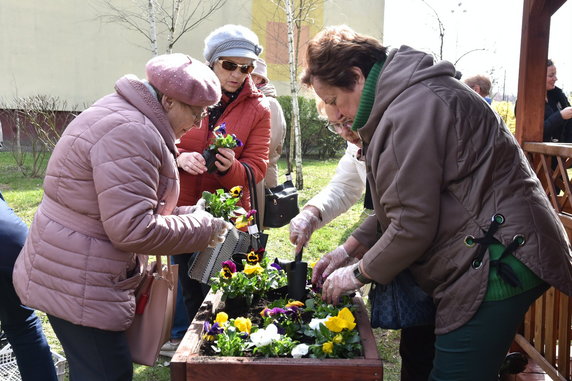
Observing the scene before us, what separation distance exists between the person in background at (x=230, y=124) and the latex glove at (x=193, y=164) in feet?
0.24

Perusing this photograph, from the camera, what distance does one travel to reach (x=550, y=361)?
3.00 meters

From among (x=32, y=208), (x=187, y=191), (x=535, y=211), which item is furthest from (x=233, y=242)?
(x=32, y=208)

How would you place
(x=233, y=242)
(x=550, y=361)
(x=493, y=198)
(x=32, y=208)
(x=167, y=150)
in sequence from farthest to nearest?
(x=32, y=208), (x=550, y=361), (x=233, y=242), (x=167, y=150), (x=493, y=198)

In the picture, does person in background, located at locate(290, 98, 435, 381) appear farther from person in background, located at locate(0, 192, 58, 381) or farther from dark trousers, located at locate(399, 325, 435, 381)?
person in background, located at locate(0, 192, 58, 381)

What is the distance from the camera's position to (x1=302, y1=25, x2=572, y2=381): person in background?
Result: 5.32ft

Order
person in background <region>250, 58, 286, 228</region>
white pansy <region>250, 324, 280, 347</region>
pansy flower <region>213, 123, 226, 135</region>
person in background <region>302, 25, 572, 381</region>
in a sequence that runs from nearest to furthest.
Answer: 1. person in background <region>302, 25, 572, 381</region>
2. white pansy <region>250, 324, 280, 347</region>
3. pansy flower <region>213, 123, 226, 135</region>
4. person in background <region>250, 58, 286, 228</region>

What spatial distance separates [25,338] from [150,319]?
2.35 ft

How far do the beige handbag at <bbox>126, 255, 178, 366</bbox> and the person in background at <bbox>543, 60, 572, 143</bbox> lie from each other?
13.6ft

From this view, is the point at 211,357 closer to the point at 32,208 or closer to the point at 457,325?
the point at 457,325

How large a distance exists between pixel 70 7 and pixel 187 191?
46.4ft

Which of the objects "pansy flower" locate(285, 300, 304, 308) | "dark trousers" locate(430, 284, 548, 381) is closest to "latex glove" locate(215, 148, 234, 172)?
"pansy flower" locate(285, 300, 304, 308)

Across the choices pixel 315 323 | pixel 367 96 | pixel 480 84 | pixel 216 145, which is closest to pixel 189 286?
pixel 216 145

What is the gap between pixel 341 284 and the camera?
192 centimetres

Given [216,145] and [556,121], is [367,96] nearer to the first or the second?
[216,145]
